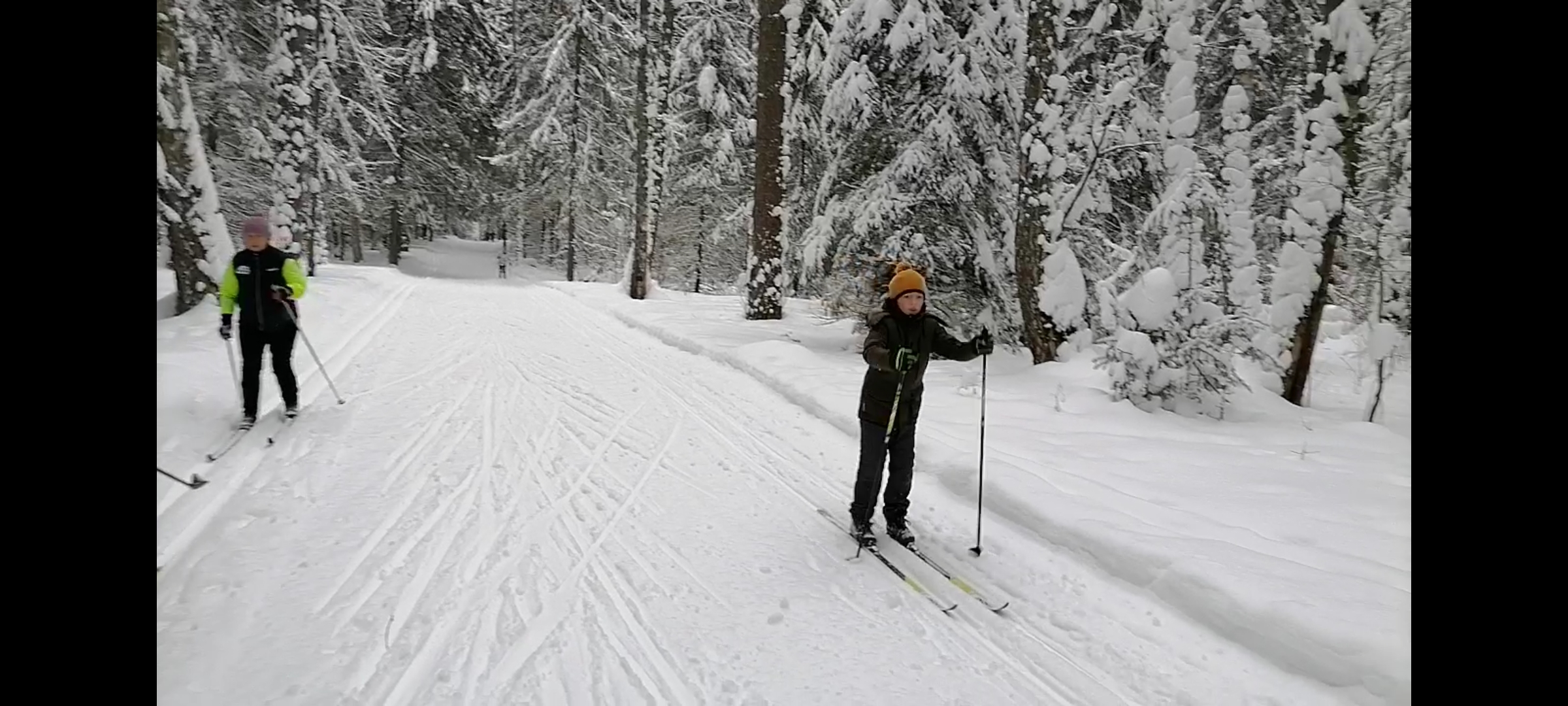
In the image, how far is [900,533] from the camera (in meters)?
5.50

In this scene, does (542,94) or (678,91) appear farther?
(542,94)

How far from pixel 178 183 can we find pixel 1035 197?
1175 cm

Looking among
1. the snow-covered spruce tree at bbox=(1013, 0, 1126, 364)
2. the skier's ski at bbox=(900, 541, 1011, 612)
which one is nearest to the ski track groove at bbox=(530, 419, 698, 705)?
the skier's ski at bbox=(900, 541, 1011, 612)

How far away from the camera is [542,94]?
100 feet

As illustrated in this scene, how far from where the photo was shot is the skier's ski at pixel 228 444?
6.45 m

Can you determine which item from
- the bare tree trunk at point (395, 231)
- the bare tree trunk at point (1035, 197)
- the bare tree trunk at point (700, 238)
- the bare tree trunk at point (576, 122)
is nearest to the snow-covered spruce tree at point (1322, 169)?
the bare tree trunk at point (1035, 197)

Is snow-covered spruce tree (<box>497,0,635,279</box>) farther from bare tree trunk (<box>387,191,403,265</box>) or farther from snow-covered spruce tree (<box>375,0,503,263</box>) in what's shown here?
bare tree trunk (<box>387,191,403,265</box>)

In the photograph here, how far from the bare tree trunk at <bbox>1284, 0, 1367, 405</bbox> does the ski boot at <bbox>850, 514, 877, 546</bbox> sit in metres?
7.69

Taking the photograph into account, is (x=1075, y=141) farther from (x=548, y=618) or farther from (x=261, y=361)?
(x=261, y=361)
